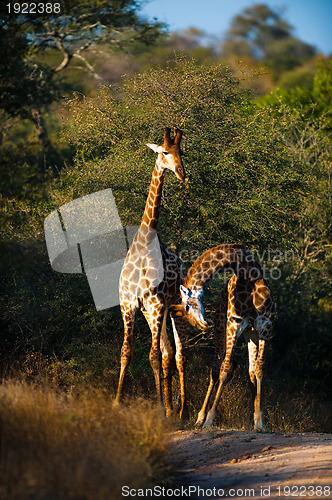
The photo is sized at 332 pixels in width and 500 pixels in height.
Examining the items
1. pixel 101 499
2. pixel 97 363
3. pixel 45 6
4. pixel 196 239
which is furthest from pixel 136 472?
pixel 45 6

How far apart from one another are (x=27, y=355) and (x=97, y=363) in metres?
1.40

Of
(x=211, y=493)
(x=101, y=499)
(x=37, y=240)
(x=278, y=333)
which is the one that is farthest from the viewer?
(x=278, y=333)

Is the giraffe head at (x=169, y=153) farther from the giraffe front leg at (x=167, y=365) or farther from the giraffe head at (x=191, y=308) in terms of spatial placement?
the giraffe front leg at (x=167, y=365)

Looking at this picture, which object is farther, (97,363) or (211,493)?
(97,363)

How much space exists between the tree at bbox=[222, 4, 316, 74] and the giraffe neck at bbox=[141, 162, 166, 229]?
1760 inches

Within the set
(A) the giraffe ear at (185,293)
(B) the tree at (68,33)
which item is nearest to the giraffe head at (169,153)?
(A) the giraffe ear at (185,293)

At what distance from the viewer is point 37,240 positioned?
13.0 m

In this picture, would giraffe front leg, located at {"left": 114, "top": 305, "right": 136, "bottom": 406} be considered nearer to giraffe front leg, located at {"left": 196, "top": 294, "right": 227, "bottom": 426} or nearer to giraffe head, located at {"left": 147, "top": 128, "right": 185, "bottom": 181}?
giraffe front leg, located at {"left": 196, "top": 294, "right": 227, "bottom": 426}

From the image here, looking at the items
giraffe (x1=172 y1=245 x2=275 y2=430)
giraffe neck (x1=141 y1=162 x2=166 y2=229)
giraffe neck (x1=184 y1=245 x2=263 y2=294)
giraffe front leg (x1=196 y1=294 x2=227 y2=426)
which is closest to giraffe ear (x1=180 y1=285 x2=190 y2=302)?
giraffe (x1=172 y1=245 x2=275 y2=430)

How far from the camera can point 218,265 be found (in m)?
9.04

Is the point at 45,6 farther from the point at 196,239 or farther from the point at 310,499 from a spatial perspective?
the point at 310,499

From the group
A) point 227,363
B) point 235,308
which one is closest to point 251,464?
point 227,363

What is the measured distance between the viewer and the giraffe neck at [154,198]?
31.3ft

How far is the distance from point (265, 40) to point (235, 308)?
186 ft
